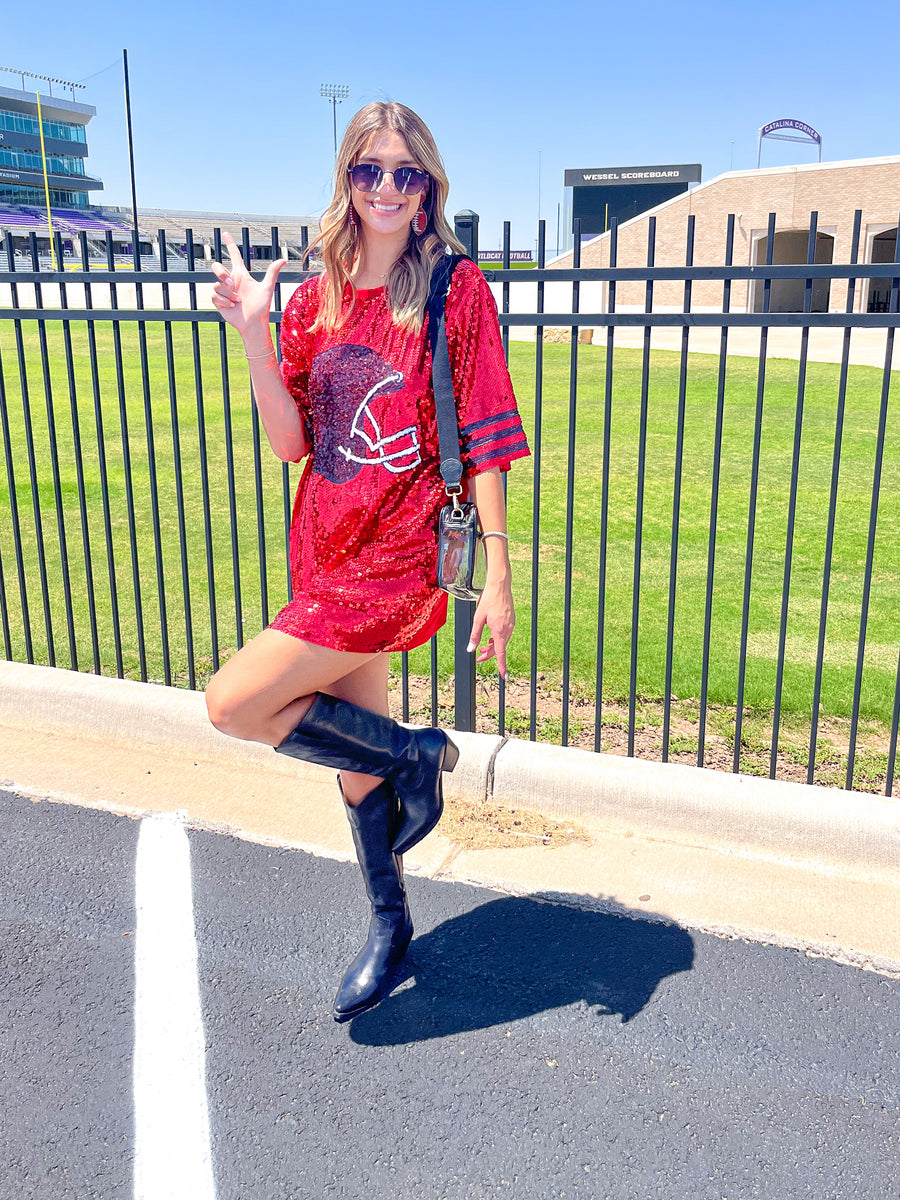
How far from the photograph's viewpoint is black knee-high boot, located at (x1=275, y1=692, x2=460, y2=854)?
252cm

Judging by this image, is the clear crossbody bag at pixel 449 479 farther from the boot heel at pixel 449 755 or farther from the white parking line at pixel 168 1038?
the white parking line at pixel 168 1038

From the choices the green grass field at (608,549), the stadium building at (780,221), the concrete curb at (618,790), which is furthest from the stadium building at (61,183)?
the concrete curb at (618,790)

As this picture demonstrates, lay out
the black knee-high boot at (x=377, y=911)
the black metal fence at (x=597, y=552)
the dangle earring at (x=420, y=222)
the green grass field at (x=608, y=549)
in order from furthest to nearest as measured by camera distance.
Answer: the green grass field at (x=608, y=549) < the black metal fence at (x=597, y=552) < the black knee-high boot at (x=377, y=911) < the dangle earring at (x=420, y=222)

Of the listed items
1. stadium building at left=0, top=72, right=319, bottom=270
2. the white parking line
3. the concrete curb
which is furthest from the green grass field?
stadium building at left=0, top=72, right=319, bottom=270

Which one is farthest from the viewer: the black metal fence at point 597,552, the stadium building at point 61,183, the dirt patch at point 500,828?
the stadium building at point 61,183

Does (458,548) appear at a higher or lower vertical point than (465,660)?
higher

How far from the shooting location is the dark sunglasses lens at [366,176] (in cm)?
237

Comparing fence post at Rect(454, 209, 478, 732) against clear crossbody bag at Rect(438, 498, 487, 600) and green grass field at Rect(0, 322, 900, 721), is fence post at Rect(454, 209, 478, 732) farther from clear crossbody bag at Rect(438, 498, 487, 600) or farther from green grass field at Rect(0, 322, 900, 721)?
clear crossbody bag at Rect(438, 498, 487, 600)

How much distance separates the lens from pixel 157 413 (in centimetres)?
1350

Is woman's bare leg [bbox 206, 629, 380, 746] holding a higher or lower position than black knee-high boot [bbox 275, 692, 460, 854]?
higher

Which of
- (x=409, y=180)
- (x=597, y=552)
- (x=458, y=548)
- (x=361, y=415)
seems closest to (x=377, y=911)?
(x=458, y=548)

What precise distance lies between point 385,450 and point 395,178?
2.00 ft

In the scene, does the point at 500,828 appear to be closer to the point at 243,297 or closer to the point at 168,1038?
the point at 168,1038

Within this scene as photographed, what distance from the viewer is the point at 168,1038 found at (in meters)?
2.58
